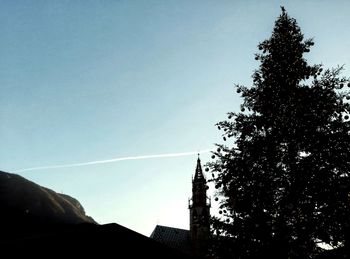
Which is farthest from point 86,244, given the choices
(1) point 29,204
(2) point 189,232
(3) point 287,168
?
(1) point 29,204

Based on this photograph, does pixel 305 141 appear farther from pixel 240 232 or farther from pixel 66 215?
pixel 66 215

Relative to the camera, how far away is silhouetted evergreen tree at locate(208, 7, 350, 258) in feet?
33.5

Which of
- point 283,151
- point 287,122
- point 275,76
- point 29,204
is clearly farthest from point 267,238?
point 29,204

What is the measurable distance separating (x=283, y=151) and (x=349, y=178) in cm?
230

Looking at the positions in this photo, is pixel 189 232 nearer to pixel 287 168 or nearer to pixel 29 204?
pixel 287 168

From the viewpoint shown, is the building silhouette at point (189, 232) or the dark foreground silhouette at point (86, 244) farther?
the building silhouette at point (189, 232)

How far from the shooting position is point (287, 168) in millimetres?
11273

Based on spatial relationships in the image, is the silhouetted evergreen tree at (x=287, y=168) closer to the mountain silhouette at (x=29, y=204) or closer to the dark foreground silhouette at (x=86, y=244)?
the dark foreground silhouette at (x=86, y=244)

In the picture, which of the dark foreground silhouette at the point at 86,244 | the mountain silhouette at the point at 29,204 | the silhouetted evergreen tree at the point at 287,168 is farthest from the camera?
the mountain silhouette at the point at 29,204

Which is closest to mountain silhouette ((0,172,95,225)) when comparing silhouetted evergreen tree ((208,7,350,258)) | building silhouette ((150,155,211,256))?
building silhouette ((150,155,211,256))

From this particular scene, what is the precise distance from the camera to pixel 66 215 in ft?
310

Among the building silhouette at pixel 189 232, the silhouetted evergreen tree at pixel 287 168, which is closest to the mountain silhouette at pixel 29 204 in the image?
the building silhouette at pixel 189 232

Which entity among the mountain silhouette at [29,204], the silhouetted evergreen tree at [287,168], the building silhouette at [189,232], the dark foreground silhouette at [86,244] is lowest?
the dark foreground silhouette at [86,244]

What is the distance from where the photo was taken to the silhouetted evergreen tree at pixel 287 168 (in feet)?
33.5
